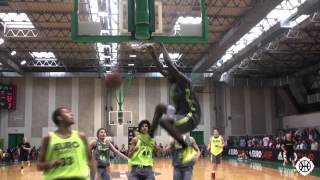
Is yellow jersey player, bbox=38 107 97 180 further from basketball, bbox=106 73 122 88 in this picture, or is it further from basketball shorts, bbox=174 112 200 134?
basketball, bbox=106 73 122 88

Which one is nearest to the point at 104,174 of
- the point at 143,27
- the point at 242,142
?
the point at 143,27

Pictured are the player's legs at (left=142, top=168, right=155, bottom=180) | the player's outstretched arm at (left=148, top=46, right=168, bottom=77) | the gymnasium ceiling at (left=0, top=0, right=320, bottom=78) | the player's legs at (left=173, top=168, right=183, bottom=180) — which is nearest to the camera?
the player's outstretched arm at (left=148, top=46, right=168, bottom=77)

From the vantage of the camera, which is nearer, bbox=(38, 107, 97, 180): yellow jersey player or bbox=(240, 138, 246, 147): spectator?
bbox=(38, 107, 97, 180): yellow jersey player

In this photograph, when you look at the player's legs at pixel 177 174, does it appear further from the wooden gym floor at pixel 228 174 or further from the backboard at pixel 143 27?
A: the wooden gym floor at pixel 228 174

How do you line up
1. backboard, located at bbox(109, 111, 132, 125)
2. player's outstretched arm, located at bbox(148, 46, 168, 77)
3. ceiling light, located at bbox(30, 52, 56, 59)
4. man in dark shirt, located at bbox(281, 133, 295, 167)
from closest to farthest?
player's outstretched arm, located at bbox(148, 46, 168, 77), man in dark shirt, located at bbox(281, 133, 295, 167), ceiling light, located at bbox(30, 52, 56, 59), backboard, located at bbox(109, 111, 132, 125)

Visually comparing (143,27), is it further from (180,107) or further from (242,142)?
(242,142)

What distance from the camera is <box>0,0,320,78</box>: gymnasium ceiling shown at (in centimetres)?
2161

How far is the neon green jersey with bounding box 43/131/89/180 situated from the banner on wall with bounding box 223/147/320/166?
60.9 ft

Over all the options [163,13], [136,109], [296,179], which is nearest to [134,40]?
[163,13]

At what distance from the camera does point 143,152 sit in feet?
24.7

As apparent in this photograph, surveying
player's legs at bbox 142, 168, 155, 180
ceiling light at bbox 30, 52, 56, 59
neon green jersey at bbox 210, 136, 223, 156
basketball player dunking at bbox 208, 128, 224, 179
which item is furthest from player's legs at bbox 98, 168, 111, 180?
ceiling light at bbox 30, 52, 56, 59

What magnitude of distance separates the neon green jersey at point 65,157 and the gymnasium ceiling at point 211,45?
345 inches

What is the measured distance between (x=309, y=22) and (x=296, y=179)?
449 inches

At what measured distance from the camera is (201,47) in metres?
30.6
